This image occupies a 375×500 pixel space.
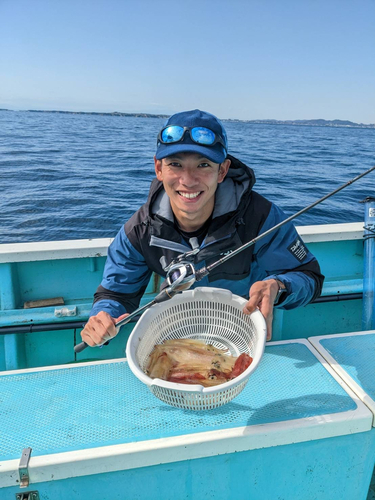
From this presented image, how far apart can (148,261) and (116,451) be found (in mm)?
1257

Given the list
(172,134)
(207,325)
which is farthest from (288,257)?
(172,134)

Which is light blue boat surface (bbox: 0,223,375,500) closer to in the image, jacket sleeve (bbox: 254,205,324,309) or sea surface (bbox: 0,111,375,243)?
jacket sleeve (bbox: 254,205,324,309)

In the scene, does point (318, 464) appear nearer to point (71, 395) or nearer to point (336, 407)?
point (336, 407)

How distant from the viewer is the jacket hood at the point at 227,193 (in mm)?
2477

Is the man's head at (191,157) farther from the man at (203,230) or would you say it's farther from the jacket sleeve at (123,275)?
the jacket sleeve at (123,275)

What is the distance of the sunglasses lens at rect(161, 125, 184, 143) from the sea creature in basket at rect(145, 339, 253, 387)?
1.19 metres

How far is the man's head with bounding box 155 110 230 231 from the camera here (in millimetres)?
2230

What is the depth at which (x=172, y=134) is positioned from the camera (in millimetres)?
2270

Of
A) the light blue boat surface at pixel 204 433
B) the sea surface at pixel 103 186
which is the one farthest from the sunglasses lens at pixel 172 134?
the sea surface at pixel 103 186

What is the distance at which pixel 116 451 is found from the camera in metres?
1.68

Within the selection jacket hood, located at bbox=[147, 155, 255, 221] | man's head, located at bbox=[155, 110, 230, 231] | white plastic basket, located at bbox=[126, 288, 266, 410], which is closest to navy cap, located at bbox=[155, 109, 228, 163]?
man's head, located at bbox=[155, 110, 230, 231]

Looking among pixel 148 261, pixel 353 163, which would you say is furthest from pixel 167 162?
pixel 353 163

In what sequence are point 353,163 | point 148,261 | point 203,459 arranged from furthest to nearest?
1. point 353,163
2. point 148,261
3. point 203,459

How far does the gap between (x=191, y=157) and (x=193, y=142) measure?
0.30 ft
